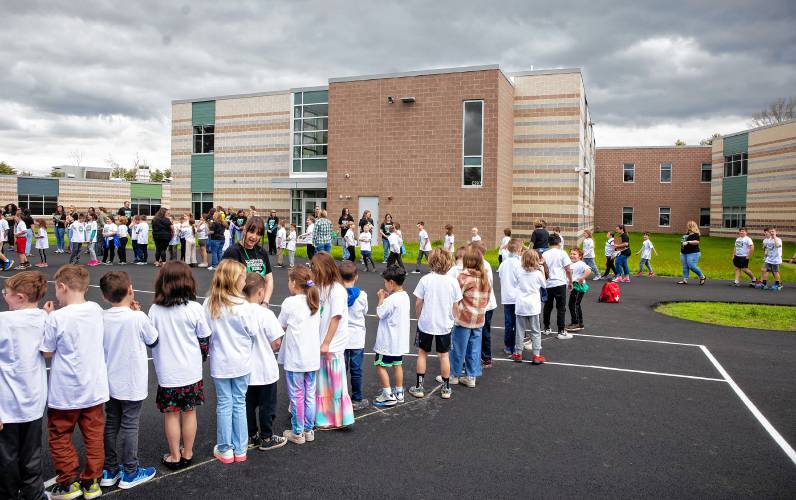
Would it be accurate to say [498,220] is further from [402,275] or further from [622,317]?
[402,275]

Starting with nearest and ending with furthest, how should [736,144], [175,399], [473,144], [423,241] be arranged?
[175,399], [423,241], [473,144], [736,144]

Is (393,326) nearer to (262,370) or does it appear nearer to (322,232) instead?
(262,370)

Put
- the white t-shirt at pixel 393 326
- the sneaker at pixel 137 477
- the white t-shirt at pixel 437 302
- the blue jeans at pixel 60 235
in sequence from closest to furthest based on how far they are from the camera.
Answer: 1. the sneaker at pixel 137 477
2. the white t-shirt at pixel 393 326
3. the white t-shirt at pixel 437 302
4. the blue jeans at pixel 60 235

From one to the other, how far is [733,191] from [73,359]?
48.0 metres

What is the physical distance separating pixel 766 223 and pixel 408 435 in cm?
4090

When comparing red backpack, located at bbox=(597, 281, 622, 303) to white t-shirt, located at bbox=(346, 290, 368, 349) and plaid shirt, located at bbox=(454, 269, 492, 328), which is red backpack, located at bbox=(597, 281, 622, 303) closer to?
plaid shirt, located at bbox=(454, 269, 492, 328)

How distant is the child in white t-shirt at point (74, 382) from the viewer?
403cm

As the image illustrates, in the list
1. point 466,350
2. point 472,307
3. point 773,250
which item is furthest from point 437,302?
point 773,250

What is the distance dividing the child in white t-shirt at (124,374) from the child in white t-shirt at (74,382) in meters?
0.09

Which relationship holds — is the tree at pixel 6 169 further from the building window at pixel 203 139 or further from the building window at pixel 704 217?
the building window at pixel 704 217

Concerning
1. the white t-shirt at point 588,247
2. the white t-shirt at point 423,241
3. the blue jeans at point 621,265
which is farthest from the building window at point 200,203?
the blue jeans at point 621,265

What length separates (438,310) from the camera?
6.42 meters

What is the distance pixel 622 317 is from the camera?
11.8 meters

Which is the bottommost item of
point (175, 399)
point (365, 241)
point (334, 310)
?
point (175, 399)
